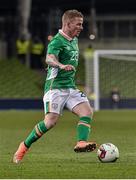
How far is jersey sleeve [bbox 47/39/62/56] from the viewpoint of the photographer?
10.9 metres

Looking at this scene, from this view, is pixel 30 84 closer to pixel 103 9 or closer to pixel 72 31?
pixel 103 9

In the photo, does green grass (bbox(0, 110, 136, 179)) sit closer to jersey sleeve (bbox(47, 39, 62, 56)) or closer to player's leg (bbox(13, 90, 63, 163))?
player's leg (bbox(13, 90, 63, 163))

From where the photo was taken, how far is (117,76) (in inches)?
Answer: 1436

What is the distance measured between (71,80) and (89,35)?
32.9 metres

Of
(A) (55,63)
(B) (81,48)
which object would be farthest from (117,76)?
(A) (55,63)

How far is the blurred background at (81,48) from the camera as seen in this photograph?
35.1 metres

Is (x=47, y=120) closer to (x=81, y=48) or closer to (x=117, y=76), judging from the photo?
(x=117, y=76)

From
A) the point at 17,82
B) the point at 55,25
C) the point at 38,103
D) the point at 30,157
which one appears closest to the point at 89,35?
the point at 55,25

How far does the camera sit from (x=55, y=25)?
1592 inches

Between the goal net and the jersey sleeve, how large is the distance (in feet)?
78.1

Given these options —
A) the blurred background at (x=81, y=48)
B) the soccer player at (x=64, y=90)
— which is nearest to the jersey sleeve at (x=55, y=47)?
the soccer player at (x=64, y=90)

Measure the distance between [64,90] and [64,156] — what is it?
1.40 meters

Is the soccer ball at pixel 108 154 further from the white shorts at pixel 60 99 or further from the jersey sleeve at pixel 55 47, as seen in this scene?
the jersey sleeve at pixel 55 47

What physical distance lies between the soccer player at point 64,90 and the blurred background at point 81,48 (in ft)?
69.2
